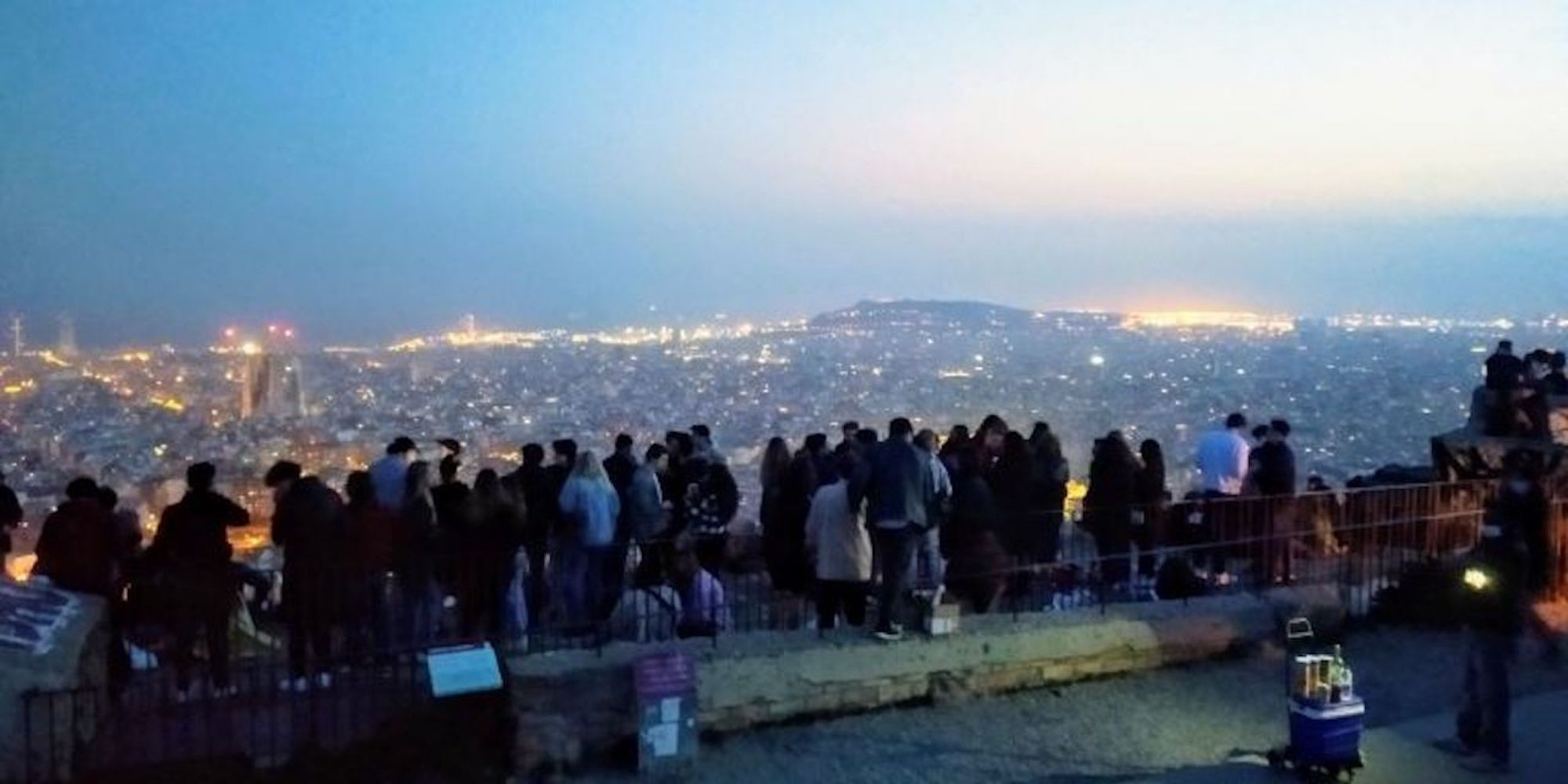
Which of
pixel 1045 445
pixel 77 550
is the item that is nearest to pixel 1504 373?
pixel 1045 445

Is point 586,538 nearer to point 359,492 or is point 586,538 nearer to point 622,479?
point 622,479

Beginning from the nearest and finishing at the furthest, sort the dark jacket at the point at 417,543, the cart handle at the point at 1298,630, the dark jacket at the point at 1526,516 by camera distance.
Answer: the cart handle at the point at 1298,630, the dark jacket at the point at 1526,516, the dark jacket at the point at 417,543

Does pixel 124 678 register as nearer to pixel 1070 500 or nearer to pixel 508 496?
pixel 508 496

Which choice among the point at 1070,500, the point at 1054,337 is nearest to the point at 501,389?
the point at 1070,500

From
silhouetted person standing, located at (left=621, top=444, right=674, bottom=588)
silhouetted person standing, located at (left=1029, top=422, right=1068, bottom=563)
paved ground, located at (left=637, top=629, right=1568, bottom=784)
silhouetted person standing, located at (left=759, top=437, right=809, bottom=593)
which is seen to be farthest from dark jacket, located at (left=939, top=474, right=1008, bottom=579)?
silhouetted person standing, located at (left=621, top=444, right=674, bottom=588)

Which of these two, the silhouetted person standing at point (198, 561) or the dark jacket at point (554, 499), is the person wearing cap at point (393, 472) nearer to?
the dark jacket at point (554, 499)

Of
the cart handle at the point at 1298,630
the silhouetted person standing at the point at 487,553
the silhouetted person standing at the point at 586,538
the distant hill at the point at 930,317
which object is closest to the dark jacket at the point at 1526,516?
the cart handle at the point at 1298,630

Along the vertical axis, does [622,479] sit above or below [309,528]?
above

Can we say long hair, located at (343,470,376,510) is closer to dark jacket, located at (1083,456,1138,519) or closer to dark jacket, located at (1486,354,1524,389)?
dark jacket, located at (1083,456,1138,519)
